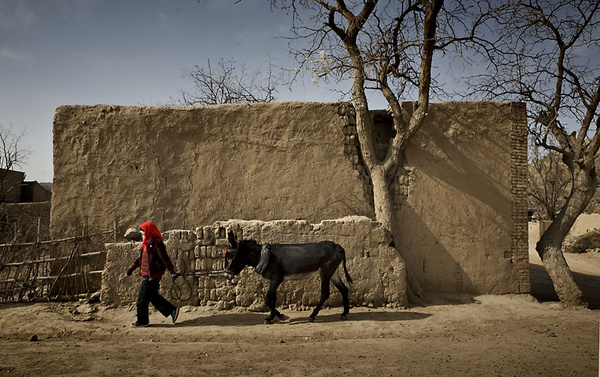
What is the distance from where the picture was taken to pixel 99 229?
288 inches

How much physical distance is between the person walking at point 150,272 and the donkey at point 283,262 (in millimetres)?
928

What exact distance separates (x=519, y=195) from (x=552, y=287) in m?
3.60

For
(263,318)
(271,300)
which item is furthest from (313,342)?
(263,318)

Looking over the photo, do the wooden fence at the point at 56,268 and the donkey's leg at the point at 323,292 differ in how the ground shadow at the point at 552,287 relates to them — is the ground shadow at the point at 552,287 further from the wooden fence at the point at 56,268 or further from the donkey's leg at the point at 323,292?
the wooden fence at the point at 56,268

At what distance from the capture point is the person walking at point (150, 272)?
18.5 feet

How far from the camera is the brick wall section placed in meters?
7.74

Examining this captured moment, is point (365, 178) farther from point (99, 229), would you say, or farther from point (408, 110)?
point (99, 229)

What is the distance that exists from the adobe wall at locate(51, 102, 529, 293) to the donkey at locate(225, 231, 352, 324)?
146 centimetres

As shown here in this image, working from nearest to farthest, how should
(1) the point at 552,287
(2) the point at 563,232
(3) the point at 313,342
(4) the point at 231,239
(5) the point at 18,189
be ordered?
1. (3) the point at 313,342
2. (4) the point at 231,239
3. (2) the point at 563,232
4. (1) the point at 552,287
5. (5) the point at 18,189

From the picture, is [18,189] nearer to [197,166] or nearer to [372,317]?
[197,166]

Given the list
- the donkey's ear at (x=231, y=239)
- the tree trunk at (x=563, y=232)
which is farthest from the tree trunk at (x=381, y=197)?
the tree trunk at (x=563, y=232)

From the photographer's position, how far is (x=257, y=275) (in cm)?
643

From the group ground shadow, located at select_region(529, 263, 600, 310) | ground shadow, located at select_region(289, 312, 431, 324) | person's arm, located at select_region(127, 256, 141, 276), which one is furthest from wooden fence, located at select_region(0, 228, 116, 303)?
ground shadow, located at select_region(529, 263, 600, 310)

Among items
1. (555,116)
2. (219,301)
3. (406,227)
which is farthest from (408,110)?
(219,301)
